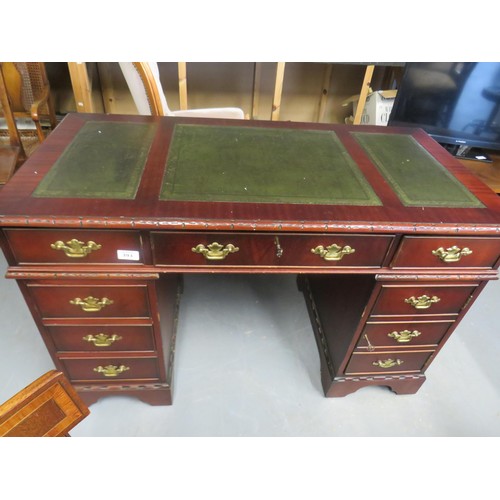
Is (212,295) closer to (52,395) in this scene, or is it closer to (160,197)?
(160,197)

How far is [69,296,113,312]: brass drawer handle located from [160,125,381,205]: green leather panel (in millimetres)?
359

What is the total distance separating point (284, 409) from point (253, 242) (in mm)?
775

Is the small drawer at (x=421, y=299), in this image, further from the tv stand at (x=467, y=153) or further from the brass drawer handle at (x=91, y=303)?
the tv stand at (x=467, y=153)

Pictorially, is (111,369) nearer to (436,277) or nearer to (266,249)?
(266,249)

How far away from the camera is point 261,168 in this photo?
1.03 meters

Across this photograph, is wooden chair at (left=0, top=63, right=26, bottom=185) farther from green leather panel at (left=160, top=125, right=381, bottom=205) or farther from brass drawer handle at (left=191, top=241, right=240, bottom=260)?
brass drawer handle at (left=191, top=241, right=240, bottom=260)

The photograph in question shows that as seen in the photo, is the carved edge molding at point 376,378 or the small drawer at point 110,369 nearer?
the small drawer at point 110,369

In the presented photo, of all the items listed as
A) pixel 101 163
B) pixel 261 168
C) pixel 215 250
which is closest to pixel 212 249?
pixel 215 250

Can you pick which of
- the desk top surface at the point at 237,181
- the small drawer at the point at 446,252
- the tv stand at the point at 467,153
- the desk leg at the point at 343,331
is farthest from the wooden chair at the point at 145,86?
the tv stand at the point at 467,153

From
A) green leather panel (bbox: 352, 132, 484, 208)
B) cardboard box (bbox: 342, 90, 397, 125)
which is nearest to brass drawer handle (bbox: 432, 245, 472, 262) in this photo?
green leather panel (bbox: 352, 132, 484, 208)

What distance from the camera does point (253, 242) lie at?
893 mm

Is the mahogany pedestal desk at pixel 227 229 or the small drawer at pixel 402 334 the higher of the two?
the mahogany pedestal desk at pixel 227 229

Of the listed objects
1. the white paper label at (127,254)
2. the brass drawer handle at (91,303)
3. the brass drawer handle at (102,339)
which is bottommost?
the brass drawer handle at (102,339)

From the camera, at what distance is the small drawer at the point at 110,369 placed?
3.82 feet
